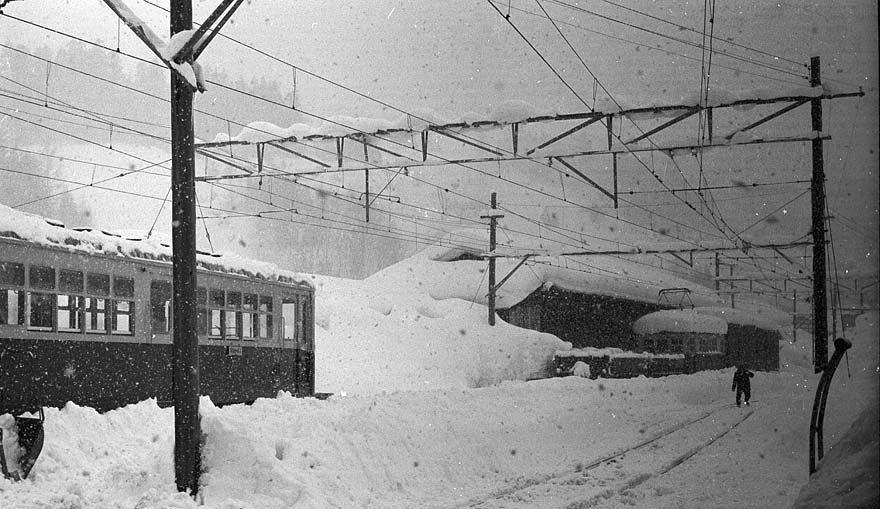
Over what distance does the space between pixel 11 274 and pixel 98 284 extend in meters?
1.80

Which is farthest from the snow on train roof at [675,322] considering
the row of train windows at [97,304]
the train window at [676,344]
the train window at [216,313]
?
the train window at [216,313]

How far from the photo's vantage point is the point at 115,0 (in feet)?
27.8

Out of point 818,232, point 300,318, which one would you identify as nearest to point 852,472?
point 300,318

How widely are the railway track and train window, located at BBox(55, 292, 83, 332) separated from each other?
671 cm

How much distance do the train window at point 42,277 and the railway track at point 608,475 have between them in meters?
6.81

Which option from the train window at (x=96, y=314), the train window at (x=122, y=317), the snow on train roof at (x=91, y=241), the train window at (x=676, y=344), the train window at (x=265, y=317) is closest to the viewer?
the snow on train roof at (x=91, y=241)

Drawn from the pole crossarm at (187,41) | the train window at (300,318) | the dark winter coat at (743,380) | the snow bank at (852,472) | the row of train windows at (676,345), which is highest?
the pole crossarm at (187,41)

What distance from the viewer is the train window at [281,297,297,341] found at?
19.3 m

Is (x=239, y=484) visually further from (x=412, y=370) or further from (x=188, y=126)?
(x=412, y=370)

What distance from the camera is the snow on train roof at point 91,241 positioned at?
1218cm

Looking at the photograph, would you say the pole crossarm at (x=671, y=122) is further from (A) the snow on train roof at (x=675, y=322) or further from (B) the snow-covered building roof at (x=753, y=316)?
(B) the snow-covered building roof at (x=753, y=316)

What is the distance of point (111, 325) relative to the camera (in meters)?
13.8

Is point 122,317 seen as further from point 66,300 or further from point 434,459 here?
point 434,459

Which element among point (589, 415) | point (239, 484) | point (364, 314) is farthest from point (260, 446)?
point (364, 314)
